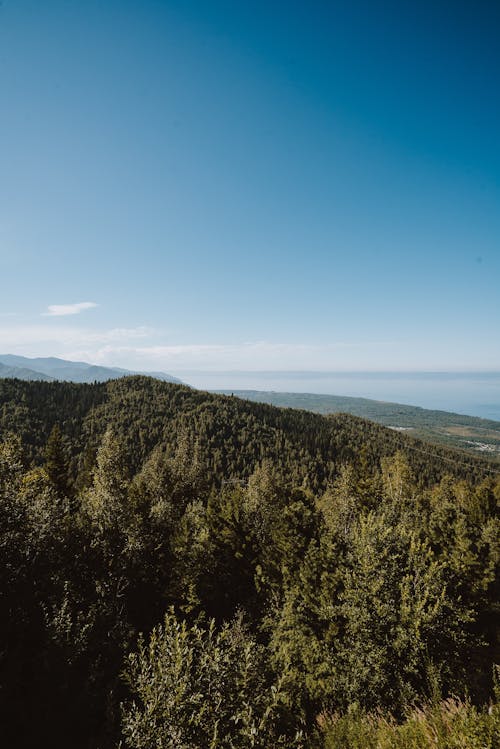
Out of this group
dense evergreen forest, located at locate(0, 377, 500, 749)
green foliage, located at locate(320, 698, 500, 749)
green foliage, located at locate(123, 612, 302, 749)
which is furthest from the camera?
dense evergreen forest, located at locate(0, 377, 500, 749)

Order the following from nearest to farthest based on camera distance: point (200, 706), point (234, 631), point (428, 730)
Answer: point (428, 730) < point (200, 706) < point (234, 631)

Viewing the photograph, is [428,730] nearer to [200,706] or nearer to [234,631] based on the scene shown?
[200,706]

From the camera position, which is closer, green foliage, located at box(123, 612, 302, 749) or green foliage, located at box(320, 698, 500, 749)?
green foliage, located at box(320, 698, 500, 749)

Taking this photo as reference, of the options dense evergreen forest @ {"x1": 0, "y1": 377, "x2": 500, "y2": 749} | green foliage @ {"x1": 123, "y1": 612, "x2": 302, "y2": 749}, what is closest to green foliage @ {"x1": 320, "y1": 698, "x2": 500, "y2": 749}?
dense evergreen forest @ {"x1": 0, "y1": 377, "x2": 500, "y2": 749}

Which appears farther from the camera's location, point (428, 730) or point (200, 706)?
point (200, 706)

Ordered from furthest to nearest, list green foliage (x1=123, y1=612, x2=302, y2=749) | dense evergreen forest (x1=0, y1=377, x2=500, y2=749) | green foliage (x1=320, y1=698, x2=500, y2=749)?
dense evergreen forest (x1=0, y1=377, x2=500, y2=749), green foliage (x1=123, y1=612, x2=302, y2=749), green foliage (x1=320, y1=698, x2=500, y2=749)

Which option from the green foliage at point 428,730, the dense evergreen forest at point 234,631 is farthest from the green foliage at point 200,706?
the green foliage at point 428,730

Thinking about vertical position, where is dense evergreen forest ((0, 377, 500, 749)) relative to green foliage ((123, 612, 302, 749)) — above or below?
below

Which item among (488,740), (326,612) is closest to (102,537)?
(326,612)

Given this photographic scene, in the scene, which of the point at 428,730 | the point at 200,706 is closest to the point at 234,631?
the point at 200,706

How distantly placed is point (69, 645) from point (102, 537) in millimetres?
12178

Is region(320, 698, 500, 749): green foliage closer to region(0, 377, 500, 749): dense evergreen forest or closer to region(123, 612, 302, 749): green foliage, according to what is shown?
region(0, 377, 500, 749): dense evergreen forest

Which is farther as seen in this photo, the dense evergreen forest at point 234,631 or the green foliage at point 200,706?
the dense evergreen forest at point 234,631

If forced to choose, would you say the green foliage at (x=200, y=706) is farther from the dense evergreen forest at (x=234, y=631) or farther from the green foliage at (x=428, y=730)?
the green foliage at (x=428, y=730)
